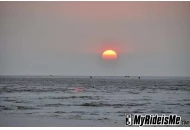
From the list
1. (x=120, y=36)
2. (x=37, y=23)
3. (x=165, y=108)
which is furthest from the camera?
(x=165, y=108)

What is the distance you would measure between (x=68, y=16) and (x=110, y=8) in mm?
649

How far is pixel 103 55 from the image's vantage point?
6066mm

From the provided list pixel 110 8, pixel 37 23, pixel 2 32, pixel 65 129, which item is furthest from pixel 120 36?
pixel 65 129

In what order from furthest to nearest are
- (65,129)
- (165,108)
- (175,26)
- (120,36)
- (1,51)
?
→ (165,108)
(120,36)
(175,26)
(1,51)
(65,129)

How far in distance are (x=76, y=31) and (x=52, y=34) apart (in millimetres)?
458

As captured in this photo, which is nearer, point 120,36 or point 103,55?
point 103,55

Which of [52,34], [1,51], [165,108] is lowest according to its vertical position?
[165,108]

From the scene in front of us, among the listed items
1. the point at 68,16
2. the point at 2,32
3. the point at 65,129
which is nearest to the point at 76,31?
the point at 68,16

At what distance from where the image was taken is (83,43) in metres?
6.61

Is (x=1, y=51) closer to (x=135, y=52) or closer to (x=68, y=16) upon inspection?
(x=68, y=16)

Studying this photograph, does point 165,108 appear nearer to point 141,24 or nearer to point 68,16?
point 141,24

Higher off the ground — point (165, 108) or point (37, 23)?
point (37, 23)

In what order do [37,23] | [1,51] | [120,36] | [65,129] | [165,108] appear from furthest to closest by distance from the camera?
1. [165,108]
2. [120,36]
3. [37,23]
4. [1,51]
5. [65,129]

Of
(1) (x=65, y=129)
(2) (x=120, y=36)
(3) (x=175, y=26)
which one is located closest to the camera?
(1) (x=65, y=129)
